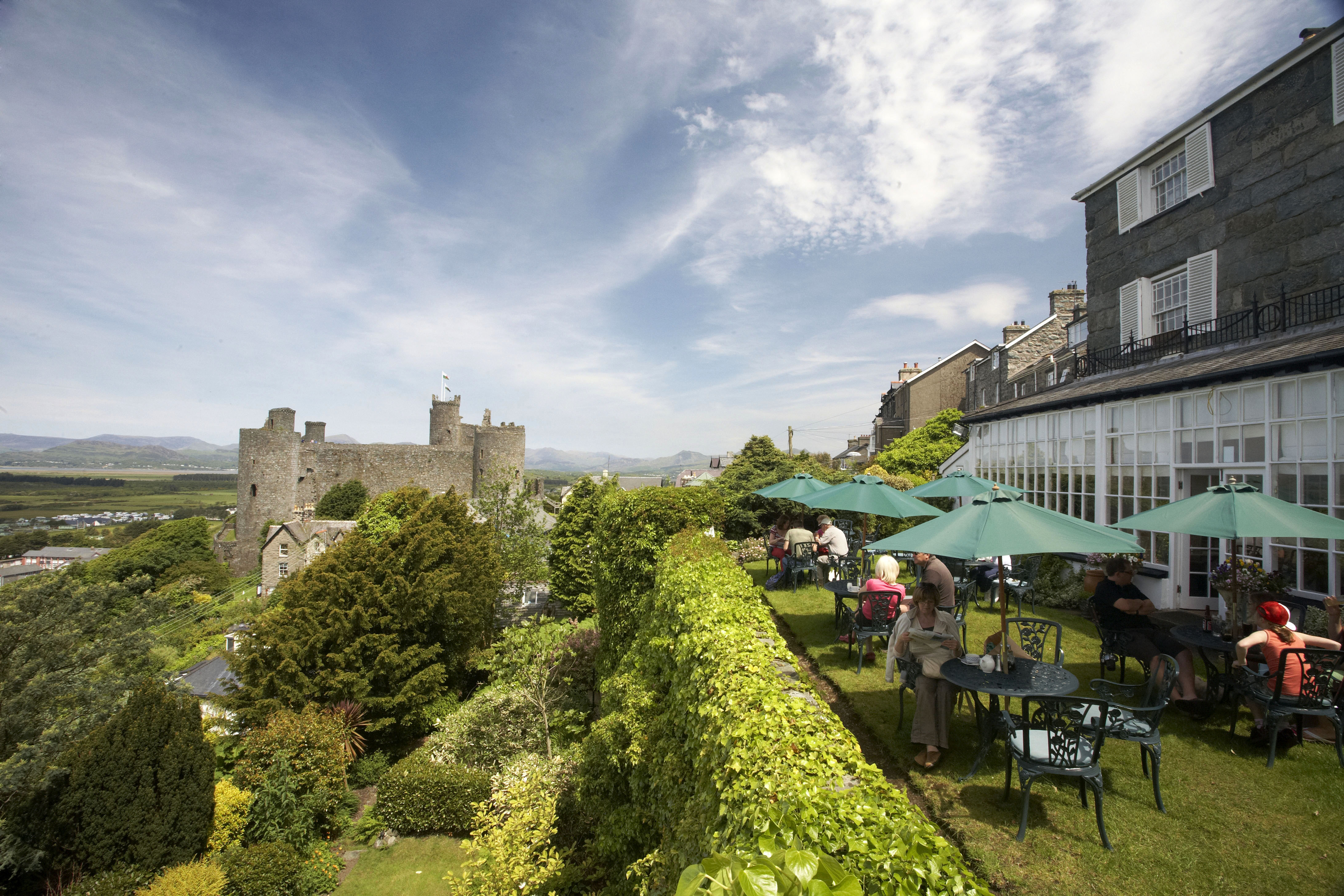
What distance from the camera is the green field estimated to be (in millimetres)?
95688

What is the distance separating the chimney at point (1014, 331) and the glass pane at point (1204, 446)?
21081 mm

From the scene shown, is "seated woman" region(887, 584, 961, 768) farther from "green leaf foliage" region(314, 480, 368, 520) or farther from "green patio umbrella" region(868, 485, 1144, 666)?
"green leaf foliage" region(314, 480, 368, 520)

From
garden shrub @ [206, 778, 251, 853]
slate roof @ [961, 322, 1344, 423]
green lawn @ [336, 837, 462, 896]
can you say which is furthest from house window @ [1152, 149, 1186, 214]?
garden shrub @ [206, 778, 251, 853]

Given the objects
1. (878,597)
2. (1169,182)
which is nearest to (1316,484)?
(878,597)

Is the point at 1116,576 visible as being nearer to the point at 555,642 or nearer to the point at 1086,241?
the point at 555,642

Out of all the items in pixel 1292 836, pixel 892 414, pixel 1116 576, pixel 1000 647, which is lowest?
pixel 1292 836

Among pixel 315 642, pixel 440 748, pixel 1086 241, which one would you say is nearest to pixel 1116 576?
pixel 1086 241

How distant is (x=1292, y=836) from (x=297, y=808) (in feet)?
58.7

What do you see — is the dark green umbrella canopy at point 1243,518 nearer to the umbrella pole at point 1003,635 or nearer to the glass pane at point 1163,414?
the umbrella pole at point 1003,635

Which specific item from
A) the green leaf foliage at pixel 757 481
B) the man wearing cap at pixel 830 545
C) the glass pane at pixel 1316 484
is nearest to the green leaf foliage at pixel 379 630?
the green leaf foliage at pixel 757 481

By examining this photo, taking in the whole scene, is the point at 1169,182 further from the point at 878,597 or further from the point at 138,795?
the point at 138,795

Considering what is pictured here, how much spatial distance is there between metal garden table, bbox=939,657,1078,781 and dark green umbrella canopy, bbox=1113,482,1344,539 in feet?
7.58

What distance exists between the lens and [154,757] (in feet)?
42.7

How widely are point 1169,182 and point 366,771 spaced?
86.8 ft
